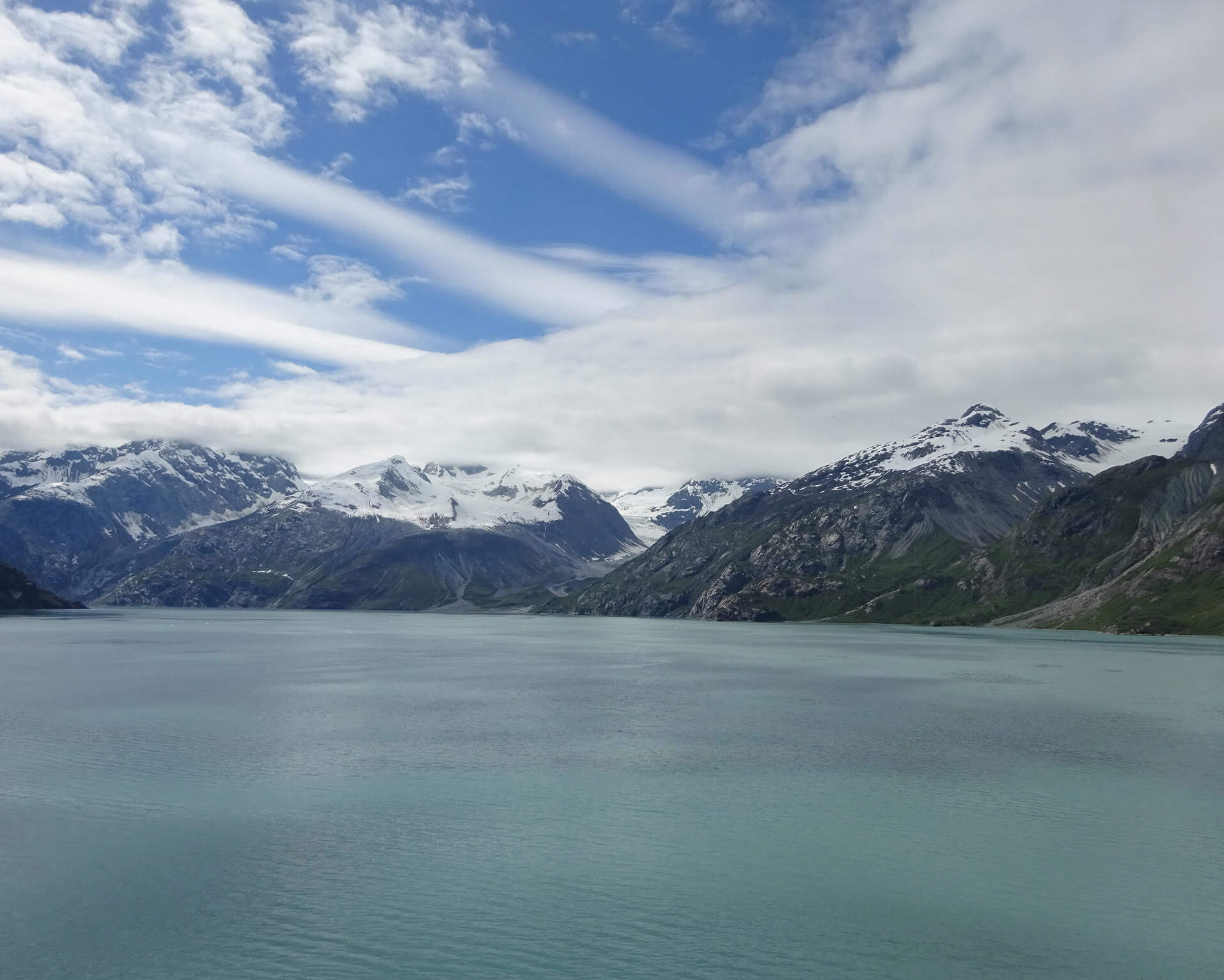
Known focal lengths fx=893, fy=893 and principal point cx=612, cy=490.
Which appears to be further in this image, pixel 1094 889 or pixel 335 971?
pixel 1094 889

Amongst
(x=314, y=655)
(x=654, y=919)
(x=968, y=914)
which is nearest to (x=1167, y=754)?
(x=968, y=914)

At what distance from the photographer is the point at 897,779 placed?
209 ft

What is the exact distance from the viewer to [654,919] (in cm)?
3812

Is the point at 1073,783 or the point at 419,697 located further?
the point at 419,697

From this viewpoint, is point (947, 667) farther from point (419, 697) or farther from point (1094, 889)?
point (1094, 889)

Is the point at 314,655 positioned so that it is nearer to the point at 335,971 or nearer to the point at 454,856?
the point at 454,856

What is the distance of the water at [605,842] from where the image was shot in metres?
34.9

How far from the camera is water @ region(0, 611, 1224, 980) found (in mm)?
34938

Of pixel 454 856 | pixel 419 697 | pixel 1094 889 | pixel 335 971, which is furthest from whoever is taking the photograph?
pixel 419 697

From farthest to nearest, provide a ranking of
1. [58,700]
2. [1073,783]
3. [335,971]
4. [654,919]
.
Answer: [58,700] < [1073,783] < [654,919] < [335,971]

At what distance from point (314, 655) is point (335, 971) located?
531 feet

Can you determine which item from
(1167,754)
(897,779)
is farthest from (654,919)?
(1167,754)

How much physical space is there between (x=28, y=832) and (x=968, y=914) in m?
47.6

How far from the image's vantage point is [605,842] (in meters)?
48.4
